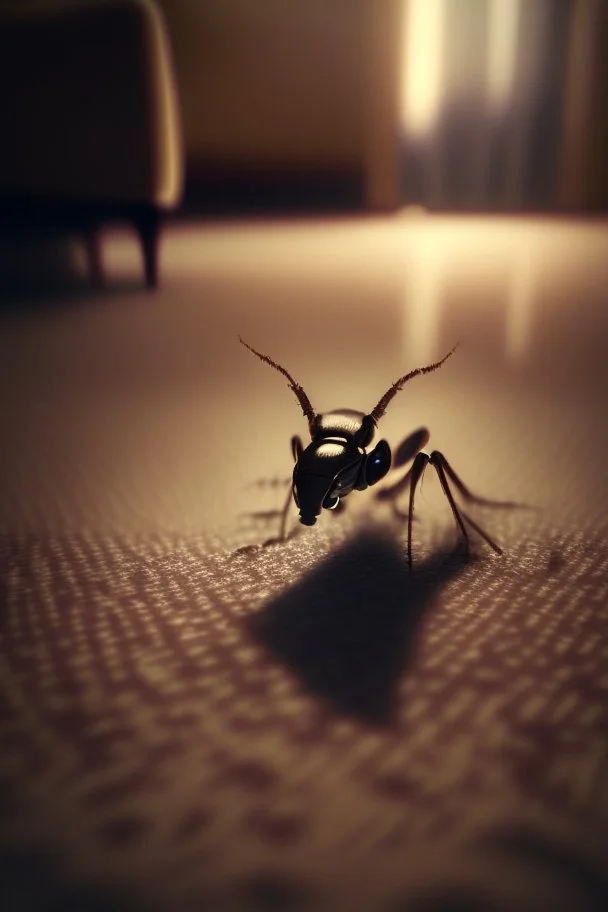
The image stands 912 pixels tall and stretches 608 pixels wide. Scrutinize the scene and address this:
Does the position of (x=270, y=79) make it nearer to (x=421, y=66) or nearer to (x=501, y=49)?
(x=421, y=66)

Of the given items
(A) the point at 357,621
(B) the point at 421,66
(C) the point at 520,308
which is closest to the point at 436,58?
(B) the point at 421,66

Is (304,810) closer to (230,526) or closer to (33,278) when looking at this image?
(230,526)

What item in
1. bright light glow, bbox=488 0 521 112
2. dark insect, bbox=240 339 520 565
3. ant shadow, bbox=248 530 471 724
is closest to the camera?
ant shadow, bbox=248 530 471 724

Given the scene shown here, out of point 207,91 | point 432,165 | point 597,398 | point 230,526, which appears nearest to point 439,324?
point 597,398

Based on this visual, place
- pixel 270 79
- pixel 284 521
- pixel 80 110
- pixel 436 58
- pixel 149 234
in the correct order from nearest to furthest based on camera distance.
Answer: pixel 284 521 < pixel 80 110 < pixel 149 234 < pixel 270 79 < pixel 436 58

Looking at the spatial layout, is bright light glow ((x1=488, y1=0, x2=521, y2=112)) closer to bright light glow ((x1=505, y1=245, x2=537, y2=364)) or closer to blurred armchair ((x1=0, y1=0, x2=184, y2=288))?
bright light glow ((x1=505, y1=245, x2=537, y2=364))

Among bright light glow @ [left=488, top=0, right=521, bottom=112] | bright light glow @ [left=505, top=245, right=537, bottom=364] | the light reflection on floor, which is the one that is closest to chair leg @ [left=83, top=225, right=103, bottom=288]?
the light reflection on floor
